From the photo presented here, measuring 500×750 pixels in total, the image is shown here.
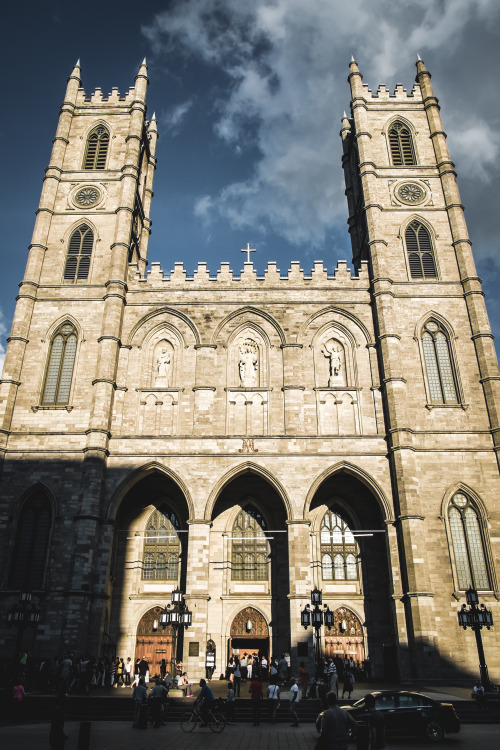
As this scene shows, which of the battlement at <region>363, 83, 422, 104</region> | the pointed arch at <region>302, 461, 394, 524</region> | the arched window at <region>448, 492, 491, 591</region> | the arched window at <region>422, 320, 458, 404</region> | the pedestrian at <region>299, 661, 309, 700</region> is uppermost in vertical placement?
the battlement at <region>363, 83, 422, 104</region>

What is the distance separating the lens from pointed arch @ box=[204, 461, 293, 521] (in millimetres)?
24047

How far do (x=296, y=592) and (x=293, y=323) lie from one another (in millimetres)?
12338

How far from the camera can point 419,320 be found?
1100 inches

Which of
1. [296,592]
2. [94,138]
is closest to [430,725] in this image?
[296,592]

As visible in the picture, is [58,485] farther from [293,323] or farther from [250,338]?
[293,323]

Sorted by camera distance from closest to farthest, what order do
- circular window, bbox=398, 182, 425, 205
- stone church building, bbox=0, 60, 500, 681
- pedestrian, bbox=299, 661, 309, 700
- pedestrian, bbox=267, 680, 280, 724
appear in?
pedestrian, bbox=267, 680, 280, 724 < pedestrian, bbox=299, 661, 309, 700 < stone church building, bbox=0, 60, 500, 681 < circular window, bbox=398, 182, 425, 205

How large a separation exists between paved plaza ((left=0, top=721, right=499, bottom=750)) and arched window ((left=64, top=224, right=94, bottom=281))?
20.7 m

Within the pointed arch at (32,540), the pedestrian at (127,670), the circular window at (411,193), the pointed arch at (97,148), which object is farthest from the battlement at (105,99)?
the pedestrian at (127,670)

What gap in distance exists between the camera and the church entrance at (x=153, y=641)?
24688 mm

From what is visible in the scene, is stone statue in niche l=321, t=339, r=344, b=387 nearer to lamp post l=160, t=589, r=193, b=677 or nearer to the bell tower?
the bell tower

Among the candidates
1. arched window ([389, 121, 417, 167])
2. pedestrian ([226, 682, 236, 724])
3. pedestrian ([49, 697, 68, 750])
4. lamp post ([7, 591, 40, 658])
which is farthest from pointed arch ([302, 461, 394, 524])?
arched window ([389, 121, 417, 167])

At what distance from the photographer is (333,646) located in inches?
971

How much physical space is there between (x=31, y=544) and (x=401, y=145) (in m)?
28.6

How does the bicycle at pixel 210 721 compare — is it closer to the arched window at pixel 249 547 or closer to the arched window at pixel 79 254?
the arched window at pixel 249 547
